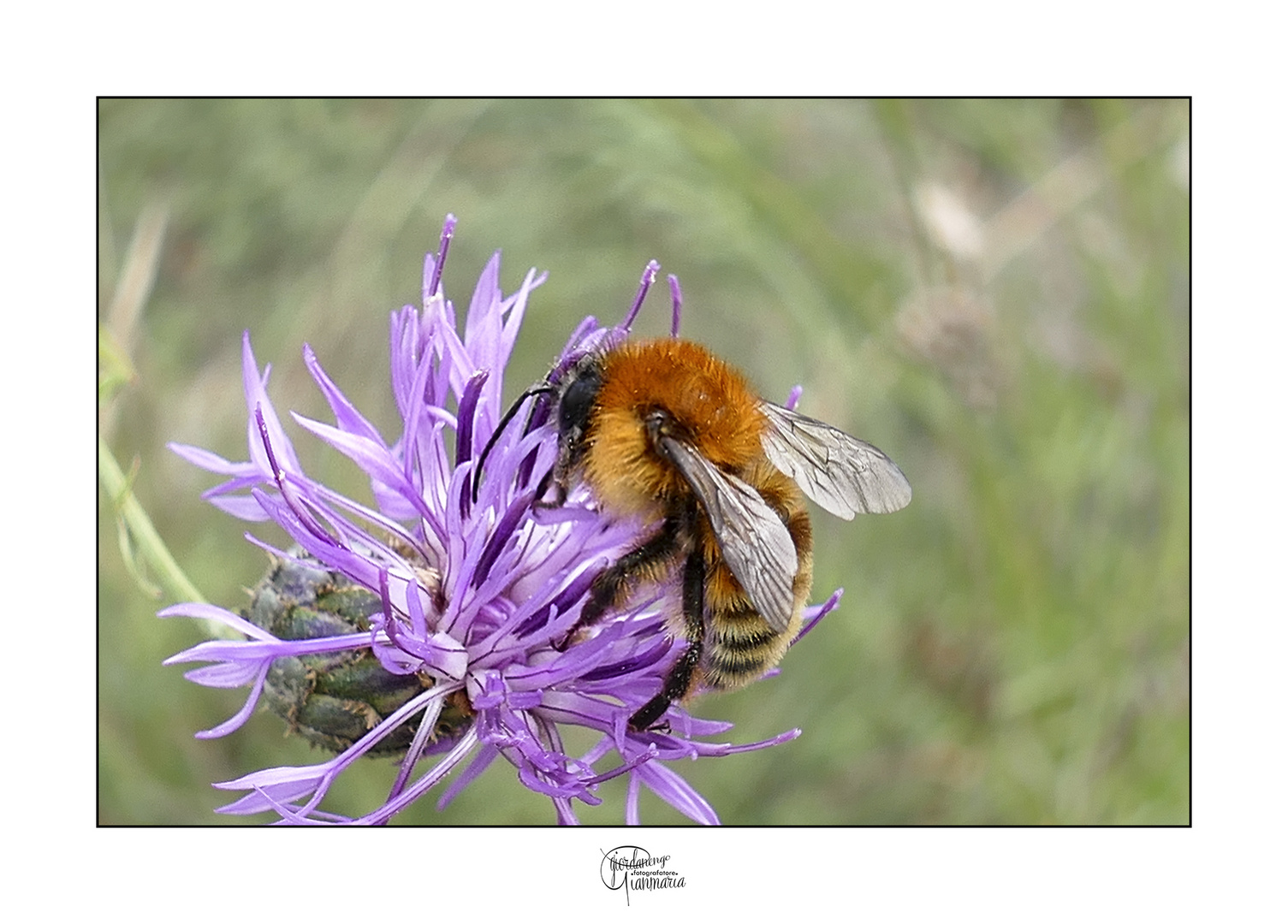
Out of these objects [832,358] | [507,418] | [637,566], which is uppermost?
[832,358]

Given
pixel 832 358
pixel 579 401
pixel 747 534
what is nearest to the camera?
pixel 747 534

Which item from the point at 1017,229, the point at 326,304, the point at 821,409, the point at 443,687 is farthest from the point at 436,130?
the point at 443,687

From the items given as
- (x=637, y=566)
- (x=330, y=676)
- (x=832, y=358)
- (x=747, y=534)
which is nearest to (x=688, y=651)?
(x=637, y=566)

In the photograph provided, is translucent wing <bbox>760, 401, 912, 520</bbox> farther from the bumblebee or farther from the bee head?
the bee head

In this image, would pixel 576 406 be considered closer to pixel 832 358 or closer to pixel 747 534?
pixel 747 534

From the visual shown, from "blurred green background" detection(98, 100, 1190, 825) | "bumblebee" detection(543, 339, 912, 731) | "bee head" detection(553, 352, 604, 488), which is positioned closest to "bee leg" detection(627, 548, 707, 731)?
"bumblebee" detection(543, 339, 912, 731)

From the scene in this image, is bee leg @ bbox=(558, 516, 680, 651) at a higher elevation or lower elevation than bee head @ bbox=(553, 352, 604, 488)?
lower

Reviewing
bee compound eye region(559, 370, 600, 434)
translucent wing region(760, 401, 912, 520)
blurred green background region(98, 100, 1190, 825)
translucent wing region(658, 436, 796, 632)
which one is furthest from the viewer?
blurred green background region(98, 100, 1190, 825)
